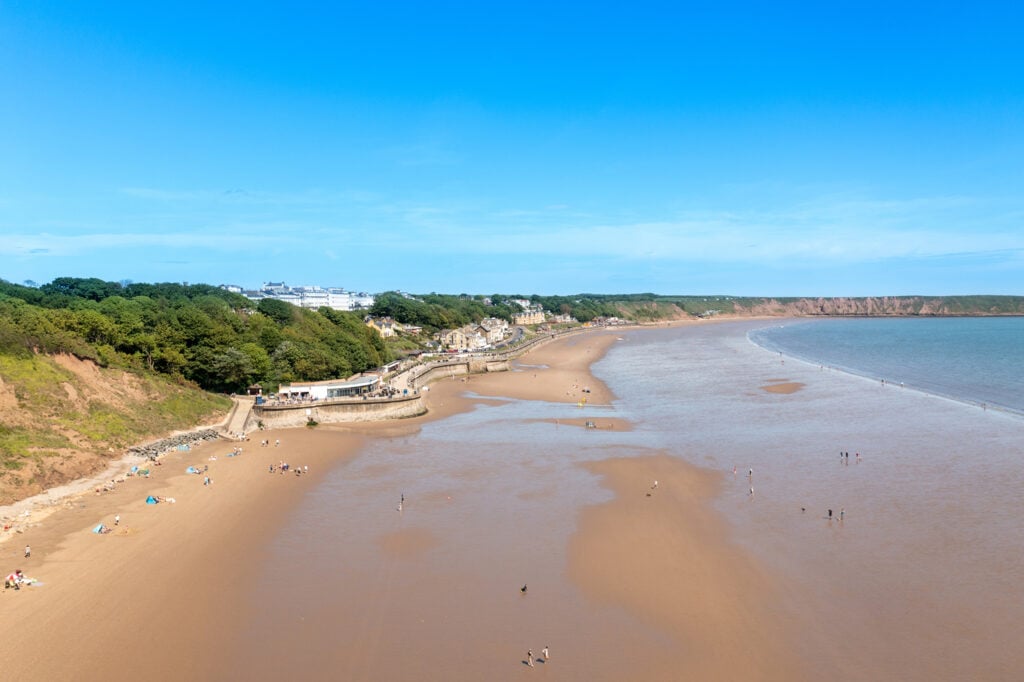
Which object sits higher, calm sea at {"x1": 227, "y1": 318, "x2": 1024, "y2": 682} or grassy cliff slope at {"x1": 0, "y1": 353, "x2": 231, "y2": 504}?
grassy cliff slope at {"x1": 0, "y1": 353, "x2": 231, "y2": 504}

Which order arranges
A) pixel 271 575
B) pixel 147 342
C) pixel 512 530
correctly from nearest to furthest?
1. pixel 271 575
2. pixel 512 530
3. pixel 147 342

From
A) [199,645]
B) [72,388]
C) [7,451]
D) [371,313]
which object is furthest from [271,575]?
[371,313]

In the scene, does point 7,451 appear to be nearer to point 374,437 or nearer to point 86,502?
point 86,502

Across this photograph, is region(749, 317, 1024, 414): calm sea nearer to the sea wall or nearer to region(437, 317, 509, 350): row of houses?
the sea wall

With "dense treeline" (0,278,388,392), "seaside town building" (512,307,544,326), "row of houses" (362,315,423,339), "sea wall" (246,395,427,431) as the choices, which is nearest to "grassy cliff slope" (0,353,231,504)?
"dense treeline" (0,278,388,392)

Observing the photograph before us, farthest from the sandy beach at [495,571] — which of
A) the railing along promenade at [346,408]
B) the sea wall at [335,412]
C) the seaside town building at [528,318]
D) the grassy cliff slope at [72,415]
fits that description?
the seaside town building at [528,318]

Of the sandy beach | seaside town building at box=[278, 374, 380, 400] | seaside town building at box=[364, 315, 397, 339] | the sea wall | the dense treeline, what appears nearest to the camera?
the sandy beach

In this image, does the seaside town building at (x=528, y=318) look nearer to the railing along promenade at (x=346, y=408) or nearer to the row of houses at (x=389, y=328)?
the row of houses at (x=389, y=328)
